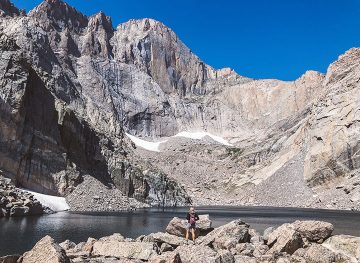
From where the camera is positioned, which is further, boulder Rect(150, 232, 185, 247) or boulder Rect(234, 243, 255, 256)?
boulder Rect(150, 232, 185, 247)

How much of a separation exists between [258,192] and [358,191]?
47.7m

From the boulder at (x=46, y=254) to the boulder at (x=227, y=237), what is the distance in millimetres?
11514

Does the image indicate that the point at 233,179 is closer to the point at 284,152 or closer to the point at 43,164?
the point at 284,152

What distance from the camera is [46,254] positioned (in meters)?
16.9

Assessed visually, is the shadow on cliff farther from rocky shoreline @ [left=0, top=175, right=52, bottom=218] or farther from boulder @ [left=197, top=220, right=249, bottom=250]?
boulder @ [left=197, top=220, right=249, bottom=250]

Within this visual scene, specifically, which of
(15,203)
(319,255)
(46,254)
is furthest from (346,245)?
(15,203)

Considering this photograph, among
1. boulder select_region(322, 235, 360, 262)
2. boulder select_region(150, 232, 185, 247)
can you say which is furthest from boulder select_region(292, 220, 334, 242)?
boulder select_region(150, 232, 185, 247)

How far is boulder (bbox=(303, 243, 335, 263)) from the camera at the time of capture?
73.7ft

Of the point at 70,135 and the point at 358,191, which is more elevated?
the point at 70,135

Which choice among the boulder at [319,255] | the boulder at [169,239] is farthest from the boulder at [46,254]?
the boulder at [319,255]

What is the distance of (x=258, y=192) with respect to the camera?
153 metres

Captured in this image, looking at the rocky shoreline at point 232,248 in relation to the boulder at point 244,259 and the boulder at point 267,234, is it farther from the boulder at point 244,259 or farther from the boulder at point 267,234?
the boulder at point 267,234

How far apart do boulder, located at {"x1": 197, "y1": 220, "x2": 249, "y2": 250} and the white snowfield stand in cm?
5241

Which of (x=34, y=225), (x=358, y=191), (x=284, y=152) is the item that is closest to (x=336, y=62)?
(x=284, y=152)
